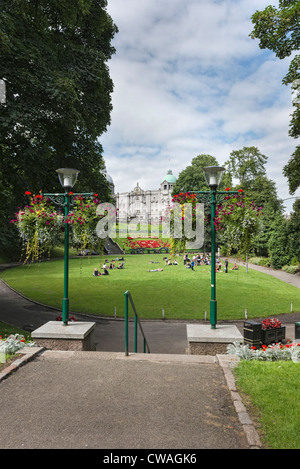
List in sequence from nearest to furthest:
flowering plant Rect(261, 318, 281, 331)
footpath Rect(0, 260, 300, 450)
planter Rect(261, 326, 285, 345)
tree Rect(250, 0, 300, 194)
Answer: footpath Rect(0, 260, 300, 450), planter Rect(261, 326, 285, 345), flowering plant Rect(261, 318, 281, 331), tree Rect(250, 0, 300, 194)

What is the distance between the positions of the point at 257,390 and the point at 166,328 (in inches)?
373

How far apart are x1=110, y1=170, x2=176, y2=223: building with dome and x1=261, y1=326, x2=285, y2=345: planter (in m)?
108

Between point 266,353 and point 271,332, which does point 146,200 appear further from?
point 266,353

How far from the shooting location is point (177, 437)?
147 inches

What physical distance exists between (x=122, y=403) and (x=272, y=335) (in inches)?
360

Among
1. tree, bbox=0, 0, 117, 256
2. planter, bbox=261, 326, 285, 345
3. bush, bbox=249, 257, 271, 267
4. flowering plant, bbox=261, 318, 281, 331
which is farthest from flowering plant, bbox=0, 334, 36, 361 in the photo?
bush, bbox=249, 257, 271, 267

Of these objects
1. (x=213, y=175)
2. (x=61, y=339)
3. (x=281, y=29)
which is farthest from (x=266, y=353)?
(x=281, y=29)

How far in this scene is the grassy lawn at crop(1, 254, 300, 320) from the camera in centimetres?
1712

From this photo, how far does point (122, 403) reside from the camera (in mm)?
4555

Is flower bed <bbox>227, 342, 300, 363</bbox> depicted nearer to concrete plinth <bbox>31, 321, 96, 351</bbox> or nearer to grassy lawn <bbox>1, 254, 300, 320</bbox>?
concrete plinth <bbox>31, 321, 96, 351</bbox>

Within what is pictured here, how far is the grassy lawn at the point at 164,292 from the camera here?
17125mm

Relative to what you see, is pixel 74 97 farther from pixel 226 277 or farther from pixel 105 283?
pixel 226 277

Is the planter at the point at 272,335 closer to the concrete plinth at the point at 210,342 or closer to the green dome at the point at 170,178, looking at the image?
the concrete plinth at the point at 210,342

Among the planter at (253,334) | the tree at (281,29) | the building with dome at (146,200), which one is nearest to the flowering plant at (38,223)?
the planter at (253,334)
